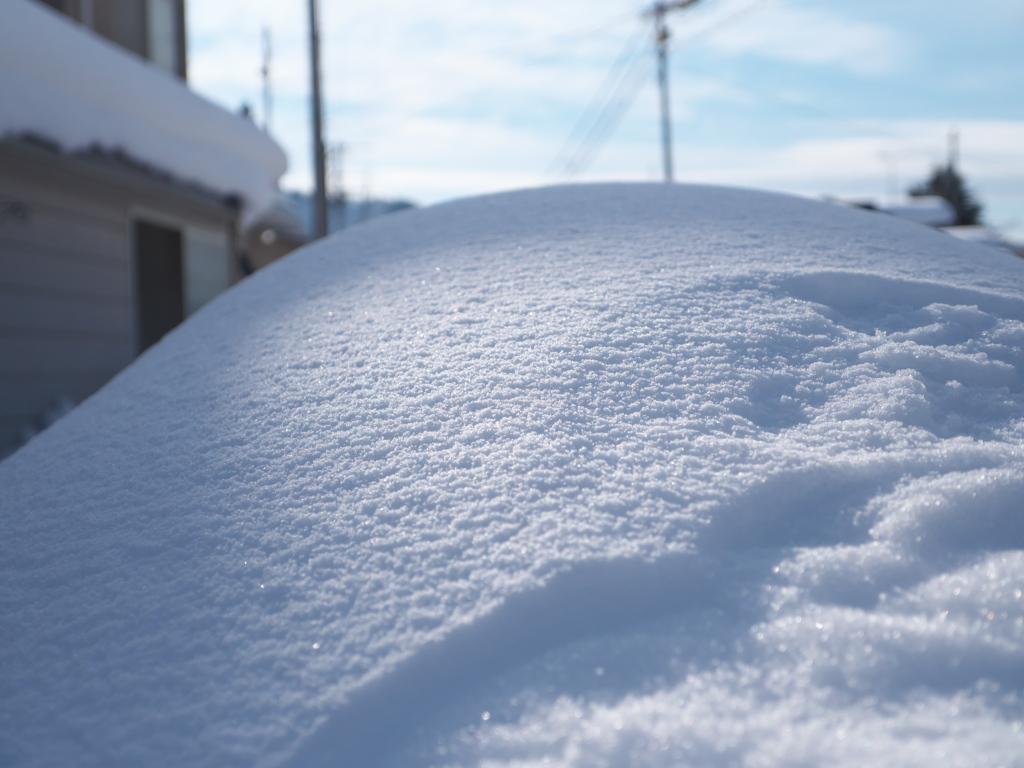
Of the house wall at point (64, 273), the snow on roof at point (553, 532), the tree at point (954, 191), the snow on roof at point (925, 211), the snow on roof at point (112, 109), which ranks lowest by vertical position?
the snow on roof at point (553, 532)

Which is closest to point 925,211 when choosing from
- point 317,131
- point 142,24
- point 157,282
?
point 317,131

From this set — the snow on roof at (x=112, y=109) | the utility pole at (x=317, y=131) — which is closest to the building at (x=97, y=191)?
the snow on roof at (x=112, y=109)

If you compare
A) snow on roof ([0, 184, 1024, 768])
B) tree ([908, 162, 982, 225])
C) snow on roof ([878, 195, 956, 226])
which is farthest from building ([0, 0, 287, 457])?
tree ([908, 162, 982, 225])

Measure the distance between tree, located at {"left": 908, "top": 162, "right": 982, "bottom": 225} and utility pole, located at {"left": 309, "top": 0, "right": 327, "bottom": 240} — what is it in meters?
39.8

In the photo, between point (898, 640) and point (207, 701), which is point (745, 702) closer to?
point (898, 640)

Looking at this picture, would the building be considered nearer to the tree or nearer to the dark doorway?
the dark doorway

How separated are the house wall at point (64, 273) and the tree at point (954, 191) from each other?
4265 cm

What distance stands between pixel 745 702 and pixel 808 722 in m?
0.08

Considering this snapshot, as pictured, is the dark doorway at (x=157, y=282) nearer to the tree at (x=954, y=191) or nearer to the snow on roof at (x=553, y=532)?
the snow on roof at (x=553, y=532)

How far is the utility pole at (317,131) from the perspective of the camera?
837 centimetres

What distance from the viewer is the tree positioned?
39562mm

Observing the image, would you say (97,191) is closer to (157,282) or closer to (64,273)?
(64,273)

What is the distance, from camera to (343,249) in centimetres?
266

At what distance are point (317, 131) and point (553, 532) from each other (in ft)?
26.9
